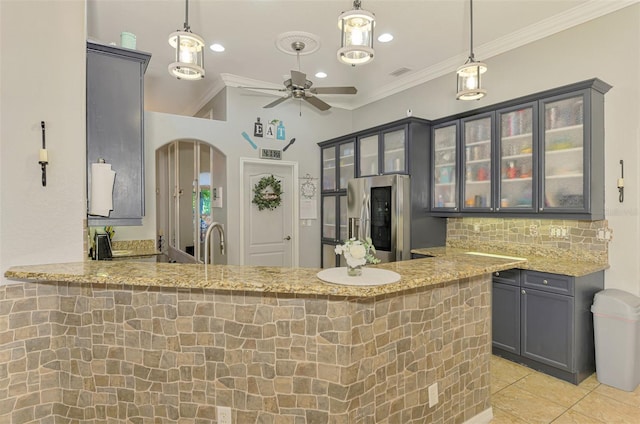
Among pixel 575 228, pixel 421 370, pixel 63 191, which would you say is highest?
pixel 63 191

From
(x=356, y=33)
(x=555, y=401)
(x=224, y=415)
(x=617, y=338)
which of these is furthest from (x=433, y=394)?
(x=356, y=33)

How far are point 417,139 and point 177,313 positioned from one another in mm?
3387

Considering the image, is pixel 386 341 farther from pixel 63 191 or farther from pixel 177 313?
pixel 63 191

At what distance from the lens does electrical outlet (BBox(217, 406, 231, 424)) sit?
1.81 metres

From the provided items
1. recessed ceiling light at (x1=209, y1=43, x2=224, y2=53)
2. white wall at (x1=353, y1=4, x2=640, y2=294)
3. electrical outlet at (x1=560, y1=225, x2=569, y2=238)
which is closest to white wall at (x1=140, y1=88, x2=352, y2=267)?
recessed ceiling light at (x1=209, y1=43, x2=224, y2=53)

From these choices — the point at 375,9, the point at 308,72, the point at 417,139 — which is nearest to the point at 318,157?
the point at 308,72

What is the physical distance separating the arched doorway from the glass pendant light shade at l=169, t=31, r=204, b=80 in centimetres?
263

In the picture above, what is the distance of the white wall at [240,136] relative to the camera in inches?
170

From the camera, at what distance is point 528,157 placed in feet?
11.1

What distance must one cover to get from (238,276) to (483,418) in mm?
1931

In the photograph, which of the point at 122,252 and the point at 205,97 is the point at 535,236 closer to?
the point at 122,252

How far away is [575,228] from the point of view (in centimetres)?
330

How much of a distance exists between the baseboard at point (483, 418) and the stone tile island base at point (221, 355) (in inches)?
9.4

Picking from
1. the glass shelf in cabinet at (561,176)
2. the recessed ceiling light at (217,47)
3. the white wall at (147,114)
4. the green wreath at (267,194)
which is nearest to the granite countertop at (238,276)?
the white wall at (147,114)
